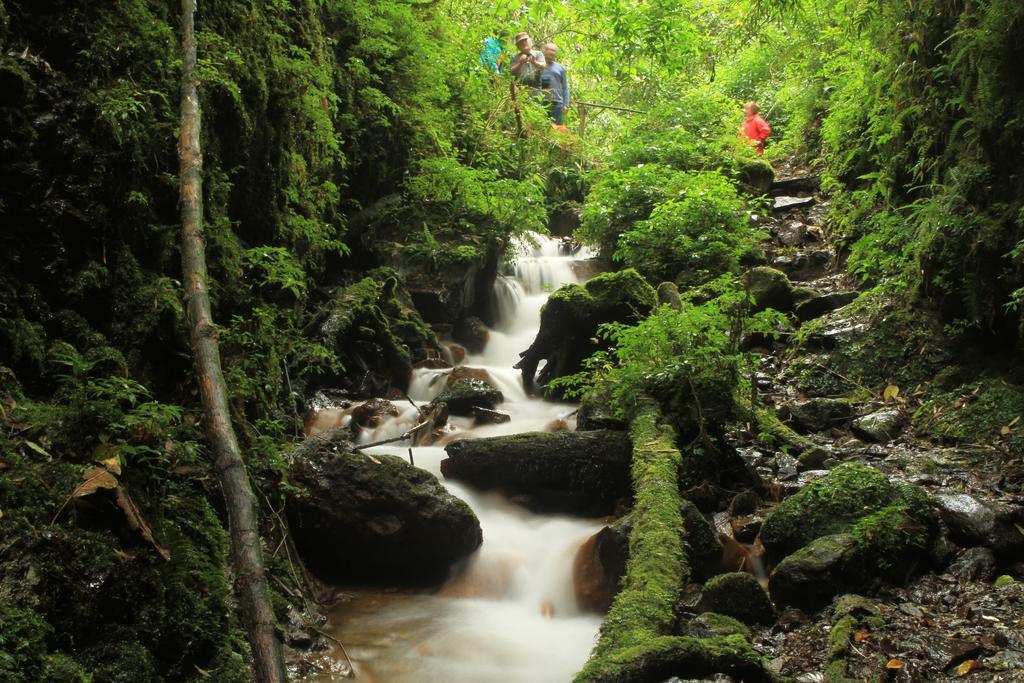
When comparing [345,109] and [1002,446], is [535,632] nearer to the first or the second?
[1002,446]

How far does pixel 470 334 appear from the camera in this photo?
36.8ft

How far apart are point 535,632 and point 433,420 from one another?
3.18m

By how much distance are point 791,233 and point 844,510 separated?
25.3 ft

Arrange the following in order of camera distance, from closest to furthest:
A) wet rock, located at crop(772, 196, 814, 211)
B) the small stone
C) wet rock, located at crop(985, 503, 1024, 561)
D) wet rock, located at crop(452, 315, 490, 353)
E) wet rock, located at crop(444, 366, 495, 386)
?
the small stone < wet rock, located at crop(985, 503, 1024, 561) < wet rock, located at crop(444, 366, 495, 386) < wet rock, located at crop(452, 315, 490, 353) < wet rock, located at crop(772, 196, 814, 211)

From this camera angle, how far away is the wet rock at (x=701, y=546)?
201 inches

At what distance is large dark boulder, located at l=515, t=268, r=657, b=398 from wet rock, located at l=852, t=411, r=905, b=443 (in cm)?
292

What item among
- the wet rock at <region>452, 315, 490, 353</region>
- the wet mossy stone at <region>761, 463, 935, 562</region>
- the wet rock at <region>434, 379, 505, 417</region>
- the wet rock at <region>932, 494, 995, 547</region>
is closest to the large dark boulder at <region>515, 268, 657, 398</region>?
the wet rock at <region>434, 379, 505, 417</region>

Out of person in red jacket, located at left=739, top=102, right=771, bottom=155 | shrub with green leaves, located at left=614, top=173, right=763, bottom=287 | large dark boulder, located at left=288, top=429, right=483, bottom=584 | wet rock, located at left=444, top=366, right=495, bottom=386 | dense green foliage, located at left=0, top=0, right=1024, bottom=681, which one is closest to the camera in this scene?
dense green foliage, located at left=0, top=0, right=1024, bottom=681

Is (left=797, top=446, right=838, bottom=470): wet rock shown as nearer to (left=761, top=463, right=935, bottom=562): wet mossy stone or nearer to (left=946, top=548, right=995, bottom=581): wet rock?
(left=761, top=463, right=935, bottom=562): wet mossy stone

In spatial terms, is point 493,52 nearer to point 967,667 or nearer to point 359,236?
point 359,236

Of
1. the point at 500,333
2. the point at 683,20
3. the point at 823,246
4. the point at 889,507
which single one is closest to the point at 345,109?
the point at 500,333

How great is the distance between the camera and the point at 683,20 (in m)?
12.1

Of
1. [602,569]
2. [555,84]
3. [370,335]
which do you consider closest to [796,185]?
[555,84]

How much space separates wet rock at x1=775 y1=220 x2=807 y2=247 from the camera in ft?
37.7
